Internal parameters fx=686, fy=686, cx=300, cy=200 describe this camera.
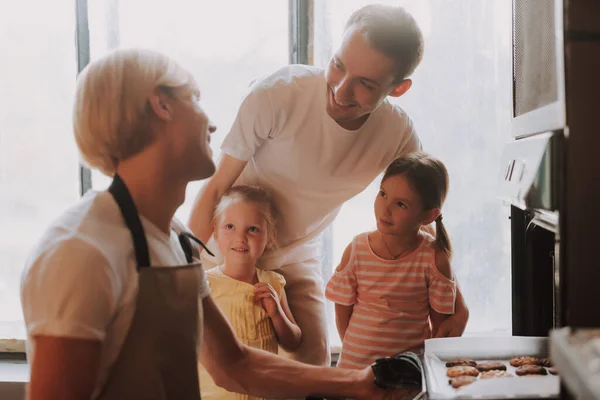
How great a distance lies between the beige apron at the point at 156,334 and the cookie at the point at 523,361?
2.29 ft

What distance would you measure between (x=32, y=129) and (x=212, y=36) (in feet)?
2.51

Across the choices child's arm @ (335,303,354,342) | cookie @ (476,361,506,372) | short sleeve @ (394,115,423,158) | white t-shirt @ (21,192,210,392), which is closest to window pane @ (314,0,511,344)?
short sleeve @ (394,115,423,158)

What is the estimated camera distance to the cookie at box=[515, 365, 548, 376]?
1.39 metres

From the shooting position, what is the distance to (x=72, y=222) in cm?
110

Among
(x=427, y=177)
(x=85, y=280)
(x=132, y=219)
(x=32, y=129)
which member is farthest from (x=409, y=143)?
(x=32, y=129)

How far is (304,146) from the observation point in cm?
193

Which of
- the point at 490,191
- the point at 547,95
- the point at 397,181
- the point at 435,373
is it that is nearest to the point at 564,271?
the point at 547,95

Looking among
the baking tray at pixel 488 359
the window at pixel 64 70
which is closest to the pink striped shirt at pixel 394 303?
the baking tray at pixel 488 359

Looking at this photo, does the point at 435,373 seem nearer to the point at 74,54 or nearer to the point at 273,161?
the point at 273,161

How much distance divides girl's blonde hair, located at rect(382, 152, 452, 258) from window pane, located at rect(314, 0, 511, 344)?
20.6 inches

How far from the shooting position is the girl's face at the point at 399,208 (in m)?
1.88

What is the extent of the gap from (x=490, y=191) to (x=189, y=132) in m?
1.47

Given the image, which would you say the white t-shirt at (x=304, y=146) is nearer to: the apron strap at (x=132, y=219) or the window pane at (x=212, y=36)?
the window pane at (x=212, y=36)

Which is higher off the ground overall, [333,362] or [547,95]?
[547,95]
